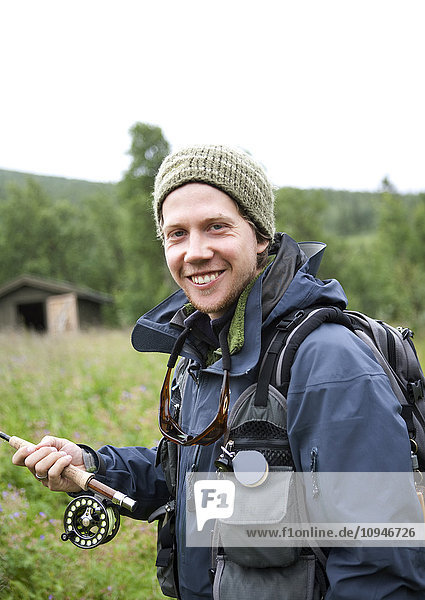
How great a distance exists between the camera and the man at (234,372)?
5.74 feet

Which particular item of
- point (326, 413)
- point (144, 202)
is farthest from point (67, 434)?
point (144, 202)

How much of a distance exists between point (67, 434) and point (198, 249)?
19.9 feet

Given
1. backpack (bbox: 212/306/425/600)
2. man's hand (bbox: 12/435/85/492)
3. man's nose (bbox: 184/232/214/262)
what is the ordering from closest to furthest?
backpack (bbox: 212/306/425/600) → man's nose (bbox: 184/232/214/262) → man's hand (bbox: 12/435/85/492)

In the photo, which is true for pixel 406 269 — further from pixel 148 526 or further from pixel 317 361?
pixel 317 361

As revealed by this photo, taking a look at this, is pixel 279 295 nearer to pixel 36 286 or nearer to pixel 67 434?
pixel 67 434

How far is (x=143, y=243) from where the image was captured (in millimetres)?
34406

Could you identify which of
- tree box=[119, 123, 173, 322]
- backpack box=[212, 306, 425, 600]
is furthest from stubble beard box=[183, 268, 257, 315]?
tree box=[119, 123, 173, 322]

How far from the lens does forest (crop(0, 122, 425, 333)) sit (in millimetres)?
29016

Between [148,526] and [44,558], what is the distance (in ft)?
4.07

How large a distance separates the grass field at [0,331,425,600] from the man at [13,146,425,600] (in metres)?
1.70

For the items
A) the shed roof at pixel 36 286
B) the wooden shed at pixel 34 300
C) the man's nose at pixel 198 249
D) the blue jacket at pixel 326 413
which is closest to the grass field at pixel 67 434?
the blue jacket at pixel 326 413

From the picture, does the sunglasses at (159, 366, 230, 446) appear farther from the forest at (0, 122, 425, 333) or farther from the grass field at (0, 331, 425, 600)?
the grass field at (0, 331, 425, 600)

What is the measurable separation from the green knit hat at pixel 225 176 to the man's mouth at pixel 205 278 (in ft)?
1.07

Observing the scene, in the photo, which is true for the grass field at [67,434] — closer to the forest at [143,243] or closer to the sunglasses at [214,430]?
Result: the sunglasses at [214,430]
